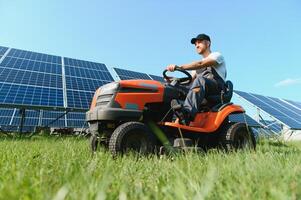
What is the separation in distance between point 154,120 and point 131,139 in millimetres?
634

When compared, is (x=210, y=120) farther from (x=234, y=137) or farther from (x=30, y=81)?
(x=30, y=81)

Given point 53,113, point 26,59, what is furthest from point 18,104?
point 26,59

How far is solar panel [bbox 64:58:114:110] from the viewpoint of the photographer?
11.1 meters

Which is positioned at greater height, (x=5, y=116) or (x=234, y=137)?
(x=234, y=137)

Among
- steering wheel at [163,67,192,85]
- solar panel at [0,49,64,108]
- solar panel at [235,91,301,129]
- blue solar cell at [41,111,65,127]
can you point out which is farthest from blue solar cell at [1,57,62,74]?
steering wheel at [163,67,192,85]

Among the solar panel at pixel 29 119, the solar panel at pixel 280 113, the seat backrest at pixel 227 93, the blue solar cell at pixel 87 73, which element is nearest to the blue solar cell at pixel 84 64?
the blue solar cell at pixel 87 73

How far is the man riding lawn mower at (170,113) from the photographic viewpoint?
3816mm

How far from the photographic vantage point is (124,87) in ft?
13.2

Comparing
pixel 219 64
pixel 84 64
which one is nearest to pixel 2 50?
pixel 84 64

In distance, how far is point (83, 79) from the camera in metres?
13.3

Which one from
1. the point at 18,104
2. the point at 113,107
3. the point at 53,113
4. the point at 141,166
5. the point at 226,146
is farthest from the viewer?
the point at 53,113

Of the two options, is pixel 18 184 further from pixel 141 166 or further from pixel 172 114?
pixel 172 114

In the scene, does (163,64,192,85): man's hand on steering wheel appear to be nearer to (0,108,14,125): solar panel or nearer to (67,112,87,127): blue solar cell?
(67,112,87,127): blue solar cell

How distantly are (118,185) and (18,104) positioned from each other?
8.36 meters
